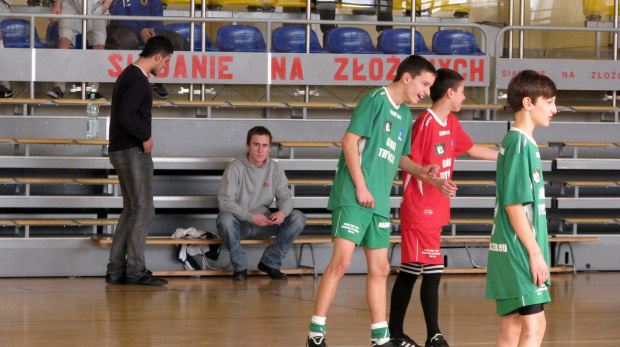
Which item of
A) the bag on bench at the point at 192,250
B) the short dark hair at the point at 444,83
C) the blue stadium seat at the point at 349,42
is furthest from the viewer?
the blue stadium seat at the point at 349,42

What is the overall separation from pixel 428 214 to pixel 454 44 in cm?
566

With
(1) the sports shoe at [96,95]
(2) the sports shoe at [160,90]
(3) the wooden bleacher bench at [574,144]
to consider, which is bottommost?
(3) the wooden bleacher bench at [574,144]

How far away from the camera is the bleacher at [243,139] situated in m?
8.15

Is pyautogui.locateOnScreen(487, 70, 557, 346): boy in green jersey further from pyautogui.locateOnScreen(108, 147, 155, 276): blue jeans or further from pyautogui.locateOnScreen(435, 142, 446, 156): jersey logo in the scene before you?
pyautogui.locateOnScreen(108, 147, 155, 276): blue jeans

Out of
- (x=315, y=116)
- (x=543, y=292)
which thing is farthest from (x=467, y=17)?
(x=543, y=292)

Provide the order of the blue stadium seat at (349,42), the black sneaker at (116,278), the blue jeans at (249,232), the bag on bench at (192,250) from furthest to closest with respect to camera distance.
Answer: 1. the blue stadium seat at (349,42)
2. the bag on bench at (192,250)
3. the blue jeans at (249,232)
4. the black sneaker at (116,278)

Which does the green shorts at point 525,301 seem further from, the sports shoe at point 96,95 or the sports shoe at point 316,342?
the sports shoe at point 96,95

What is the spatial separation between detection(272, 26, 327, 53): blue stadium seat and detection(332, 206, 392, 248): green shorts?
17.5 feet

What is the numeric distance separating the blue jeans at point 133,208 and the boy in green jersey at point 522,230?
4.02 metres

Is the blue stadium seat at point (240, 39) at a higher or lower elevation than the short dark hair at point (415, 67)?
higher

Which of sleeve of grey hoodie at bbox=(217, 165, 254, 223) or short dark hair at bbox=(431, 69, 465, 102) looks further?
sleeve of grey hoodie at bbox=(217, 165, 254, 223)

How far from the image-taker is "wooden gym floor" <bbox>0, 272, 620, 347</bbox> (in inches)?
192

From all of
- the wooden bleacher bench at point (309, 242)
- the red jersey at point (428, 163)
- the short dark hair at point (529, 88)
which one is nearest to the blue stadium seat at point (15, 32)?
the wooden bleacher bench at point (309, 242)

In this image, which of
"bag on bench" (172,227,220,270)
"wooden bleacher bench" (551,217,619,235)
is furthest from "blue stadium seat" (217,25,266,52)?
"wooden bleacher bench" (551,217,619,235)
